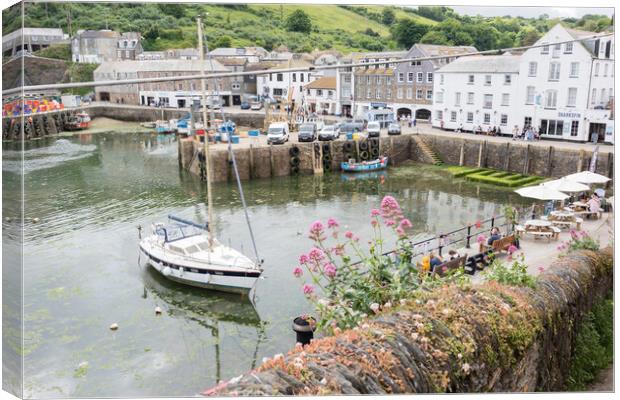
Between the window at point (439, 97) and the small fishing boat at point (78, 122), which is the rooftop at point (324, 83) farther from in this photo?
the small fishing boat at point (78, 122)

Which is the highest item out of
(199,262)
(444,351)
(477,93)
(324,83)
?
(324,83)

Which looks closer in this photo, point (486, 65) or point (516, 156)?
point (516, 156)

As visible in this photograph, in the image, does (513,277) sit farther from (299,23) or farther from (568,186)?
(299,23)

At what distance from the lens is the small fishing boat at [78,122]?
1672 inches

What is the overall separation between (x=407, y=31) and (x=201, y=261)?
59.5 ft

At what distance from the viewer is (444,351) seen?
14.8ft

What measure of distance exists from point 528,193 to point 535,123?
14125 millimetres

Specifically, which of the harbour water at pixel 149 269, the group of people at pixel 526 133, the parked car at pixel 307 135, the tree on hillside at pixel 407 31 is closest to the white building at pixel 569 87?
the group of people at pixel 526 133

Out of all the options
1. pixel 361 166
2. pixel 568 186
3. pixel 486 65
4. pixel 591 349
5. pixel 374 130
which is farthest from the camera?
pixel 486 65

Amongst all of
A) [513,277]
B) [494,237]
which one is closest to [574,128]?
[494,237]

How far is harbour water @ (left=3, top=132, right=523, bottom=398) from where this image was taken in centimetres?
916

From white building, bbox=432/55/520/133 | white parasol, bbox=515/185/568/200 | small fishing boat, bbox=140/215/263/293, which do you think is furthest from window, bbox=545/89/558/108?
small fishing boat, bbox=140/215/263/293

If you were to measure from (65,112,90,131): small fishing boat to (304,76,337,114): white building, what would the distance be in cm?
1679

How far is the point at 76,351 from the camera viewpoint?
9.80 meters
